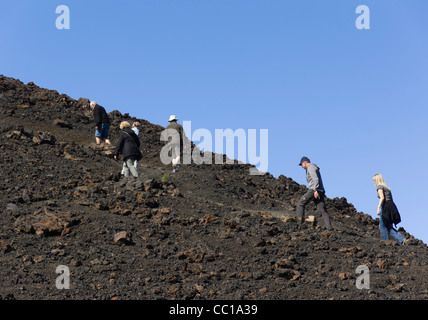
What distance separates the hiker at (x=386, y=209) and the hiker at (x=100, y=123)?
397 inches

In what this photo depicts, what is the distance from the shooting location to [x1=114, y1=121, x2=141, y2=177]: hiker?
1628 cm

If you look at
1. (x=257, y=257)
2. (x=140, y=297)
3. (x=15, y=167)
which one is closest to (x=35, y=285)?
(x=140, y=297)

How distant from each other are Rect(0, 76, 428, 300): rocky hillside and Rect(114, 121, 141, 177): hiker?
2.02 ft

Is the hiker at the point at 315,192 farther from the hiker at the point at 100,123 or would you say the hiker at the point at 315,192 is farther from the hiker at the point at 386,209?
the hiker at the point at 100,123

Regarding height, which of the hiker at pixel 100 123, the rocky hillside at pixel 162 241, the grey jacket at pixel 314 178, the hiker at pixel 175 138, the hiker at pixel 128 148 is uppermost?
the hiker at pixel 100 123

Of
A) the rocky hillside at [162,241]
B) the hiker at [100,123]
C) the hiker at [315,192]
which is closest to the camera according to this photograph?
the rocky hillside at [162,241]

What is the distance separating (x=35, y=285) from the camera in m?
10.4

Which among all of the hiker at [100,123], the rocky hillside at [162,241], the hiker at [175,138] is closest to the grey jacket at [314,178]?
the rocky hillside at [162,241]

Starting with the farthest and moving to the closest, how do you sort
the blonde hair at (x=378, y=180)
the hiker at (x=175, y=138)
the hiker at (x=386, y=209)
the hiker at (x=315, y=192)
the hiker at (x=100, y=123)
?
1. the hiker at (x=100, y=123)
2. the hiker at (x=175, y=138)
3. the blonde hair at (x=378, y=180)
4. the hiker at (x=386, y=209)
5. the hiker at (x=315, y=192)

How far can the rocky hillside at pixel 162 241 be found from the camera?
1056 cm

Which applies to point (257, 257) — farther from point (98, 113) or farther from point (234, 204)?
point (98, 113)

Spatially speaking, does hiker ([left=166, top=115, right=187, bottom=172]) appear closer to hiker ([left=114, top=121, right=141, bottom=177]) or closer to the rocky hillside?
the rocky hillside

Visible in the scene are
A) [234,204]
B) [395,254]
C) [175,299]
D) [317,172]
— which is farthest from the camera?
[234,204]

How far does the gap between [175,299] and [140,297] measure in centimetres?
58
